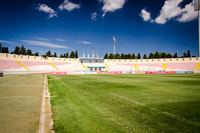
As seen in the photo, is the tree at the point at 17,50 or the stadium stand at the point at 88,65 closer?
the stadium stand at the point at 88,65

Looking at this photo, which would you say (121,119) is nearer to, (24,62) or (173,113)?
(173,113)

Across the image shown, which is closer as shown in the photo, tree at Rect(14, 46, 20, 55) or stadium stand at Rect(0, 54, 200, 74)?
stadium stand at Rect(0, 54, 200, 74)

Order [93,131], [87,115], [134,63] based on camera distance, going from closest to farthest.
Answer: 1. [93,131]
2. [87,115]
3. [134,63]

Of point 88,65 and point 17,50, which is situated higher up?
point 17,50

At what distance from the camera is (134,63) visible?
103 metres

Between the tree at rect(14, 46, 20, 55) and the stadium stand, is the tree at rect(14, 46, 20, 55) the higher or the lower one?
the higher one

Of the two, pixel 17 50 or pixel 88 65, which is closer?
pixel 88 65

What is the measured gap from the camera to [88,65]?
3792 inches

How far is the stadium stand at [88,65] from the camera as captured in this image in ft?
241

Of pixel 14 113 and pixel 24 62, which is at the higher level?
pixel 24 62

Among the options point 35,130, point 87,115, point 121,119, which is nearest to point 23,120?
point 35,130

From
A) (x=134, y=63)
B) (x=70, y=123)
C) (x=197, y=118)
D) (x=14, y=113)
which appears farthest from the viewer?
(x=134, y=63)

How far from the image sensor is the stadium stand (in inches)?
2889

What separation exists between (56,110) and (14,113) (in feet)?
6.28
